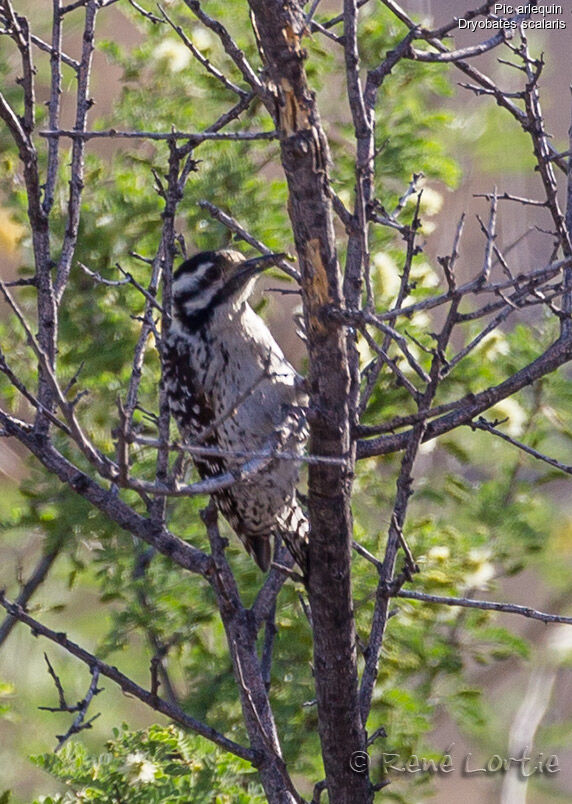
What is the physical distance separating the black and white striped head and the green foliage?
1.51 metres

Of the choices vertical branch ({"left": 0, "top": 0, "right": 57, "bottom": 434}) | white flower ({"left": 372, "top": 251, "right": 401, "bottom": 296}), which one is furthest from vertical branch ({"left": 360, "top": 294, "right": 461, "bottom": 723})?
white flower ({"left": 372, "top": 251, "right": 401, "bottom": 296})

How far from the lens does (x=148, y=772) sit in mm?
3234

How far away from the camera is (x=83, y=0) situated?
3451 mm

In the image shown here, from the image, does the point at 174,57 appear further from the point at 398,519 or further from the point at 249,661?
the point at 249,661

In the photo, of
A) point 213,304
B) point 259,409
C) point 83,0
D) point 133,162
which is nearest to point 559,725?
point 259,409

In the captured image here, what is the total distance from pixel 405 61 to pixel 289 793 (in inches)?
132

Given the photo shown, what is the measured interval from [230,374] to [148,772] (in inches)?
57.3

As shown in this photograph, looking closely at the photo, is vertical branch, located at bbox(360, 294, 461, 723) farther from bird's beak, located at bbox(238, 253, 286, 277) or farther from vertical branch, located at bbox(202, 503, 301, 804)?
bird's beak, located at bbox(238, 253, 286, 277)

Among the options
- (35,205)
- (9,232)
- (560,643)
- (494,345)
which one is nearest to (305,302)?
(35,205)

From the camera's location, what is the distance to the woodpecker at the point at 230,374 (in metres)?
3.97

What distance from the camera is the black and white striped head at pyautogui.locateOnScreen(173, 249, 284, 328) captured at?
394 centimetres

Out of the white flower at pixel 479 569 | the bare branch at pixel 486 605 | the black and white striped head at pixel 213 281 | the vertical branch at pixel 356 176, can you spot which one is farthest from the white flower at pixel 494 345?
the bare branch at pixel 486 605

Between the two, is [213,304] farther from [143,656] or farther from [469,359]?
[143,656]

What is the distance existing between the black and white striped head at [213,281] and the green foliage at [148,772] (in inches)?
59.5
